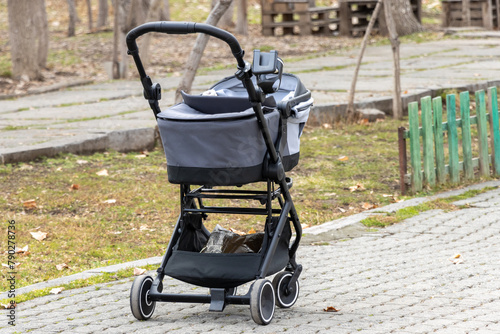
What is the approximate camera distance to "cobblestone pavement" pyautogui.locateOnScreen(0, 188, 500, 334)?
14.6ft

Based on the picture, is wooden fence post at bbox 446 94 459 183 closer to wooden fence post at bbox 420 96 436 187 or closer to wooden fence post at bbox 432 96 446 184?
wooden fence post at bbox 432 96 446 184

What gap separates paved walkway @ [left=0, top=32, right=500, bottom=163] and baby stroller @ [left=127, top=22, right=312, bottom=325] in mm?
4669

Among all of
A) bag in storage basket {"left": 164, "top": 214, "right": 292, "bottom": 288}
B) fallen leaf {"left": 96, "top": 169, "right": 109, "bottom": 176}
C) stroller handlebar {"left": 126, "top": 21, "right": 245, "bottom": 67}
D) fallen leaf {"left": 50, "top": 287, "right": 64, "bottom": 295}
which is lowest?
fallen leaf {"left": 96, "top": 169, "right": 109, "bottom": 176}

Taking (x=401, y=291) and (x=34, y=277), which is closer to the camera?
(x=401, y=291)

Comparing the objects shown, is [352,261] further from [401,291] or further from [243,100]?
Result: [243,100]

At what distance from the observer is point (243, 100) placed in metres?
4.65

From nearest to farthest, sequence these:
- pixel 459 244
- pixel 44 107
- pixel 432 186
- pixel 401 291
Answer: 1. pixel 401 291
2. pixel 459 244
3. pixel 432 186
4. pixel 44 107

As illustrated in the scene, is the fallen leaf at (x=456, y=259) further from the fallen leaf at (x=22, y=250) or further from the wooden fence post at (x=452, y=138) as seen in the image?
the fallen leaf at (x=22, y=250)

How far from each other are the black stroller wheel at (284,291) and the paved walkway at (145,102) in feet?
16.0

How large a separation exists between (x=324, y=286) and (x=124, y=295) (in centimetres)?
122

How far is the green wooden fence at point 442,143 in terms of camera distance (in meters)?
7.66

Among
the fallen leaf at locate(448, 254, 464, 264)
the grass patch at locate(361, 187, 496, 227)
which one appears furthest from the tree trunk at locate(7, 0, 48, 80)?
the fallen leaf at locate(448, 254, 464, 264)

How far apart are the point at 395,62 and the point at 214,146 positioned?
23.1 feet

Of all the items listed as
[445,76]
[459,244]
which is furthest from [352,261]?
[445,76]
